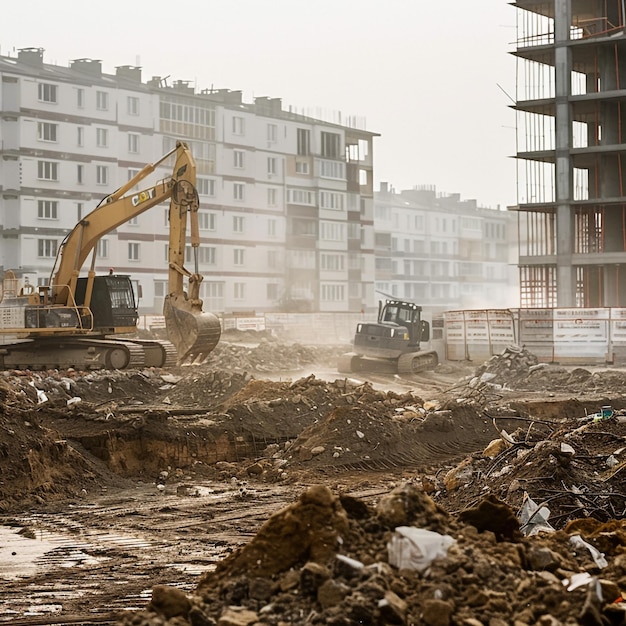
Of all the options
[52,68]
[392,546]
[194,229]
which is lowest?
[392,546]

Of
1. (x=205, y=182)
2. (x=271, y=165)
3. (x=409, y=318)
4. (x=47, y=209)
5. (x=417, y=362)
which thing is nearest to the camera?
(x=417, y=362)

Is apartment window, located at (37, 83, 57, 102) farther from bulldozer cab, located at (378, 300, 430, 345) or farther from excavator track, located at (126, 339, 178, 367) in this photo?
excavator track, located at (126, 339, 178, 367)

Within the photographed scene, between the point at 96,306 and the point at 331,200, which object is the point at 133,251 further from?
the point at 96,306

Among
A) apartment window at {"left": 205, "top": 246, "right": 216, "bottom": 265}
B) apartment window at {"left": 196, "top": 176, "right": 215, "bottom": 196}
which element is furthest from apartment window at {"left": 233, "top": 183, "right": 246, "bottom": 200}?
apartment window at {"left": 205, "top": 246, "right": 216, "bottom": 265}

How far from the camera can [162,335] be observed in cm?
4288

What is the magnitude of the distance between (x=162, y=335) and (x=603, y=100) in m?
20.9

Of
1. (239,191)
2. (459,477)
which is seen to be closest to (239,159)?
(239,191)

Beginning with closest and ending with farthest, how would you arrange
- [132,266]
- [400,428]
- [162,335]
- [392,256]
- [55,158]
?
[400,428]
[162,335]
[55,158]
[132,266]
[392,256]

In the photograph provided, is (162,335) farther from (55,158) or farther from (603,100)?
(55,158)

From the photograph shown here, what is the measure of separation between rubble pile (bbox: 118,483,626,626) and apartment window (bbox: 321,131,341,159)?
7780 centimetres

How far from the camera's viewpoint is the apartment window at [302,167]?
8150 cm

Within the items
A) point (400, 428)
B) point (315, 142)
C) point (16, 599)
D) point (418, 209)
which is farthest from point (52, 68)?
point (16, 599)

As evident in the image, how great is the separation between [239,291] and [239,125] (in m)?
12.4

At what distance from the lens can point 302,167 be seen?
81812mm
